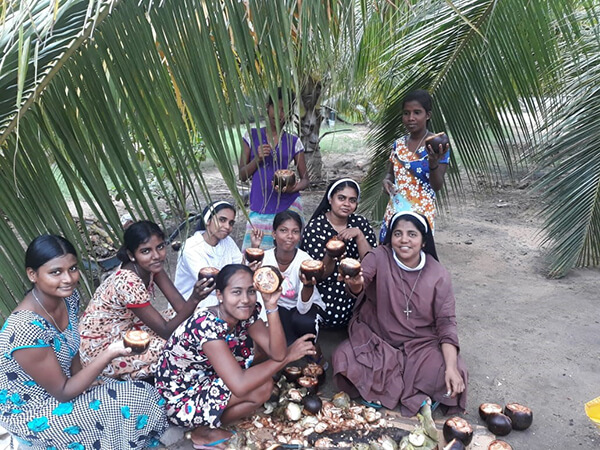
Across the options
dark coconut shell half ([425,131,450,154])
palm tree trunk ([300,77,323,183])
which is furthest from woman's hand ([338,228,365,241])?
palm tree trunk ([300,77,323,183])

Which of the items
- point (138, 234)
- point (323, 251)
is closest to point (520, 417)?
point (323, 251)

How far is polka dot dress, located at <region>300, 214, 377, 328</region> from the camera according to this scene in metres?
3.89

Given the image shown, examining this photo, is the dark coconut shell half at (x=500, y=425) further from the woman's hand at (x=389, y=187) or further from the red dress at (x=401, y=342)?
the woman's hand at (x=389, y=187)

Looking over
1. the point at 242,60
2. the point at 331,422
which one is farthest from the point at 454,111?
the point at 242,60

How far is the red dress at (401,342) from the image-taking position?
318 centimetres

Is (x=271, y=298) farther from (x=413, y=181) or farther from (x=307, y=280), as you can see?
(x=413, y=181)

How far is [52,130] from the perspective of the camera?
6.33 ft

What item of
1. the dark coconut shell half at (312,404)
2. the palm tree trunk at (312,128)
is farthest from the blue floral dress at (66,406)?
the palm tree trunk at (312,128)

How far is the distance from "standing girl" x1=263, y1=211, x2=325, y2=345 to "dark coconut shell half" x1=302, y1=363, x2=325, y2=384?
13.0 inches

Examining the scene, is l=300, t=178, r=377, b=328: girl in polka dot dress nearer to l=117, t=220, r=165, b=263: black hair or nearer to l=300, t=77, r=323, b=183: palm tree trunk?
l=117, t=220, r=165, b=263: black hair

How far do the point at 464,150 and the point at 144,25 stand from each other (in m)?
3.40

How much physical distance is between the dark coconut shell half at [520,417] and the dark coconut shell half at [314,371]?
1124 mm

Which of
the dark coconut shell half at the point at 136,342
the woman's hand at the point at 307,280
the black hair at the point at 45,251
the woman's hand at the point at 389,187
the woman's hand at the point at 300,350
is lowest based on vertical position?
the woman's hand at the point at 300,350

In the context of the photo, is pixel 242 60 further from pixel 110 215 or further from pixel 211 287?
pixel 211 287
